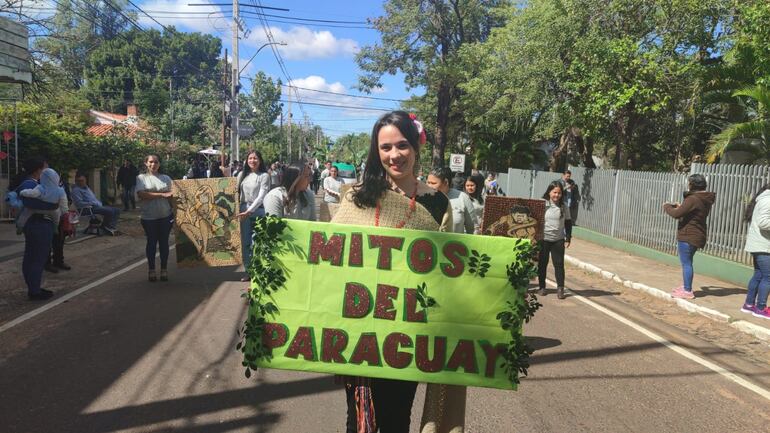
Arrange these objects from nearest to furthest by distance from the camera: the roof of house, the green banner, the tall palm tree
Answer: the green banner
the tall palm tree
the roof of house

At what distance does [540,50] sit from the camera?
1503cm

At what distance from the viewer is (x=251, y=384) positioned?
430 cm

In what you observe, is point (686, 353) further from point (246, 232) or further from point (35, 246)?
point (35, 246)

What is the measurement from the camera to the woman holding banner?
7.60 ft

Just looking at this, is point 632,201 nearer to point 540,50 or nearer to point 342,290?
point 540,50

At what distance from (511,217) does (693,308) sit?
4230 millimetres

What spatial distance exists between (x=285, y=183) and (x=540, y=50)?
10878mm

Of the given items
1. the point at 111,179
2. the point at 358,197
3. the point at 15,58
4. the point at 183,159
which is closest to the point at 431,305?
the point at 358,197

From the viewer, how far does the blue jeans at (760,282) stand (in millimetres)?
6805

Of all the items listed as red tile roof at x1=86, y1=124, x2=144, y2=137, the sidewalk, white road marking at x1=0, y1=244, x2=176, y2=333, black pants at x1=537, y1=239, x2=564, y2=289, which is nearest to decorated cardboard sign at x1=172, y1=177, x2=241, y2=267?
white road marking at x1=0, y1=244, x2=176, y2=333

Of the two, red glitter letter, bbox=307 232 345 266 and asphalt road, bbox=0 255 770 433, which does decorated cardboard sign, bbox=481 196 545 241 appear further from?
red glitter letter, bbox=307 232 345 266

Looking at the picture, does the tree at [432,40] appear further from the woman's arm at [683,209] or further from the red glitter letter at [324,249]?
the red glitter letter at [324,249]

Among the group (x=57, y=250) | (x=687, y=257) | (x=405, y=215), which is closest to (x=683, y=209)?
(x=687, y=257)

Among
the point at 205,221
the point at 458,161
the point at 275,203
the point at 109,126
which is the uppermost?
the point at 109,126
